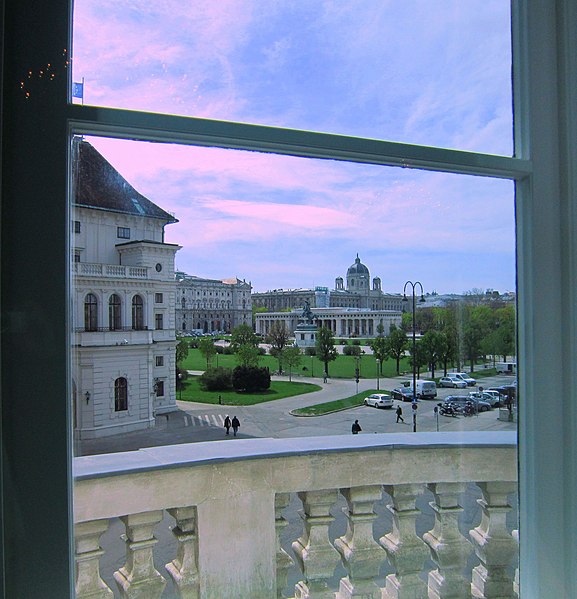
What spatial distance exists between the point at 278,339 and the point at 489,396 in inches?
23.2

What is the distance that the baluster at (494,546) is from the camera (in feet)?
4.13

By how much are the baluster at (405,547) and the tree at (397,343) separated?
38cm

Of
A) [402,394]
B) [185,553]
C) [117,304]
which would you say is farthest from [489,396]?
[117,304]

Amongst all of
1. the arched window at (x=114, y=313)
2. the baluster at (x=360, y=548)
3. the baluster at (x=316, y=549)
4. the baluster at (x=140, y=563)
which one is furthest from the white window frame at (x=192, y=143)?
the baluster at (x=316, y=549)

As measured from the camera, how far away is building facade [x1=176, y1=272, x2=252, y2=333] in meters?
1.07

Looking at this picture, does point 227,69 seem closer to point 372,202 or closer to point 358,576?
point 372,202

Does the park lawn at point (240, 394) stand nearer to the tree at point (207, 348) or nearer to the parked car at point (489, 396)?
the tree at point (207, 348)

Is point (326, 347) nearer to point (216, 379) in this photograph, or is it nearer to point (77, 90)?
point (216, 379)

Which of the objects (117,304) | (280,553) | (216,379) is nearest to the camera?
(117,304)

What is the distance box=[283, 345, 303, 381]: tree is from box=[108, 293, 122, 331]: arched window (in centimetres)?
39

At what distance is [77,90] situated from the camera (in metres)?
0.90

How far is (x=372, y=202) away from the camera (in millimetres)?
1186

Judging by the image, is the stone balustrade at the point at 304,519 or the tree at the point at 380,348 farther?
the tree at the point at 380,348

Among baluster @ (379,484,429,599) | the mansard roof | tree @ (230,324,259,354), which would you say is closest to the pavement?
tree @ (230,324,259,354)
